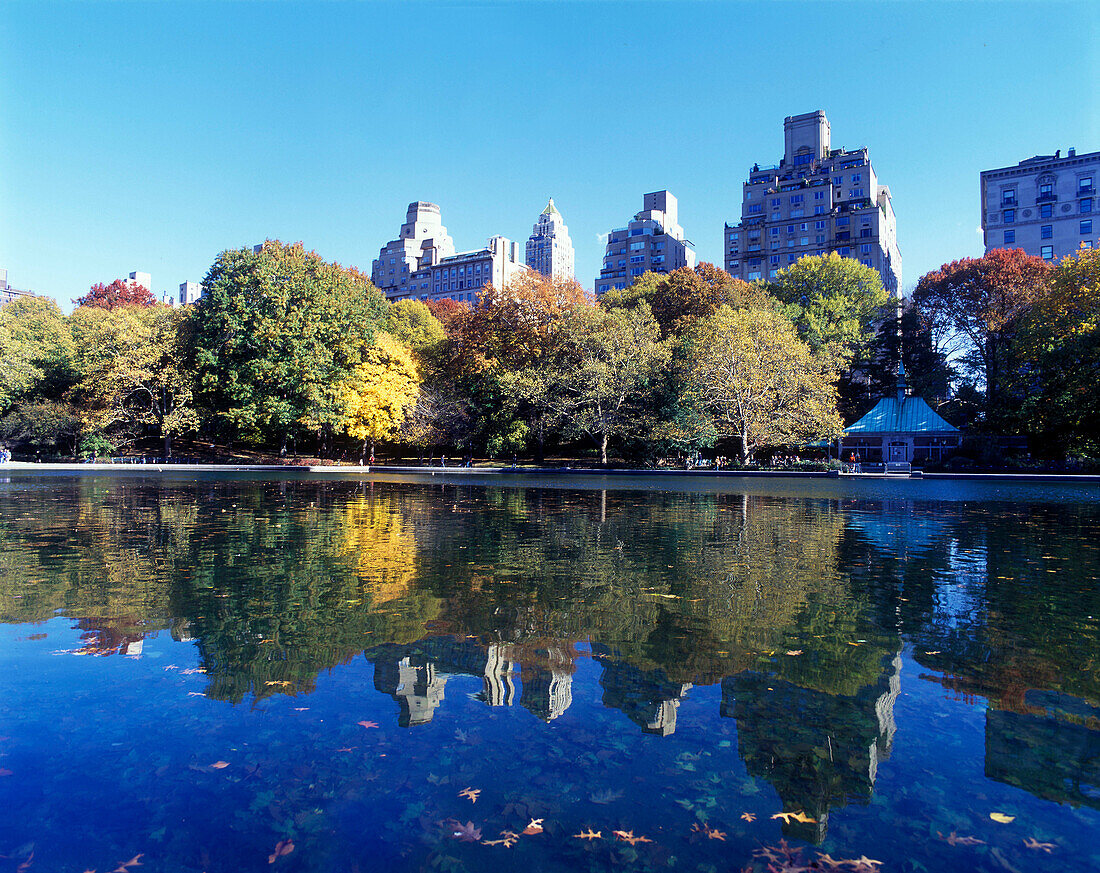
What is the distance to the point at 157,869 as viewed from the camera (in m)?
2.94

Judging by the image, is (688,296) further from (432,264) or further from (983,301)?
(432,264)

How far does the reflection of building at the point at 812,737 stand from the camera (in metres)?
3.57

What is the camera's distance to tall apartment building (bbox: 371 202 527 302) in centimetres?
14462

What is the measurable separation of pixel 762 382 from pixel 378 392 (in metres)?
25.9

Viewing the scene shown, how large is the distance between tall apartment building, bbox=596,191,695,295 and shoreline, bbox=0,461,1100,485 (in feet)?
289

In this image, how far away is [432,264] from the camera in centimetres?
15200

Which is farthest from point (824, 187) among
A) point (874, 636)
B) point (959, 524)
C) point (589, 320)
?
point (874, 636)

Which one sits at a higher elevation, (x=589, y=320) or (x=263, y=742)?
(x=589, y=320)

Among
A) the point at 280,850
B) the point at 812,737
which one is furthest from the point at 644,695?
the point at 280,850

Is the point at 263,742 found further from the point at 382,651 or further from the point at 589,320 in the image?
the point at 589,320

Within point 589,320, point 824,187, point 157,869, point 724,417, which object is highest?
point 824,187

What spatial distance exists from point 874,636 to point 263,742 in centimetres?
516

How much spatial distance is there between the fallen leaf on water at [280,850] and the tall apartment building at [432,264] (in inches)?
5415

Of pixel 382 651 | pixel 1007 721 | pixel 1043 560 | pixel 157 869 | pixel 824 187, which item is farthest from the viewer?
pixel 824 187
